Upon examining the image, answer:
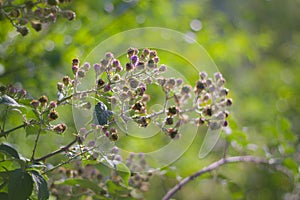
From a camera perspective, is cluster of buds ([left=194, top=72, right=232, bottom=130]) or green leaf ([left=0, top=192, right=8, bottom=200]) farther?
cluster of buds ([left=194, top=72, right=232, bottom=130])

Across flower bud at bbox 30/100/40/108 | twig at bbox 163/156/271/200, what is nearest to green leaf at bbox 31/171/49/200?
flower bud at bbox 30/100/40/108

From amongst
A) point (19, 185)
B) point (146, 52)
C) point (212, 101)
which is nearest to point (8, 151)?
point (19, 185)

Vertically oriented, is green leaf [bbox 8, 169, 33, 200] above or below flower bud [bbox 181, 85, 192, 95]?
below

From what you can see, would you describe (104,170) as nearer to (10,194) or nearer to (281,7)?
(10,194)

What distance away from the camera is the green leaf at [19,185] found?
79 centimetres

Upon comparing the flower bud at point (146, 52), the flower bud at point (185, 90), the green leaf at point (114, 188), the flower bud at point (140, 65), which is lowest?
the green leaf at point (114, 188)

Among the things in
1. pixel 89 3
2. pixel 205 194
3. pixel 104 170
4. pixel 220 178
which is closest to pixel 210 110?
pixel 104 170

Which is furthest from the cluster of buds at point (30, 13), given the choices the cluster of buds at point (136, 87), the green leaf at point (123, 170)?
the green leaf at point (123, 170)

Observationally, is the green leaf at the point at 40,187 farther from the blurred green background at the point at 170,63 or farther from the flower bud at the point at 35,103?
the blurred green background at the point at 170,63

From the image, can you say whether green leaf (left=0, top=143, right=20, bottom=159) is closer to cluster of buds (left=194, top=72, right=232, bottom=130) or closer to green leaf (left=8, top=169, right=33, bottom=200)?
green leaf (left=8, top=169, right=33, bottom=200)

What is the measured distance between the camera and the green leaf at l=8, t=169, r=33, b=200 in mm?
793

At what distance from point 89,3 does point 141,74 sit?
1291 mm

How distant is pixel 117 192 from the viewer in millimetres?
1095

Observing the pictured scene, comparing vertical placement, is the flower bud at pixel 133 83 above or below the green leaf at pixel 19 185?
above
